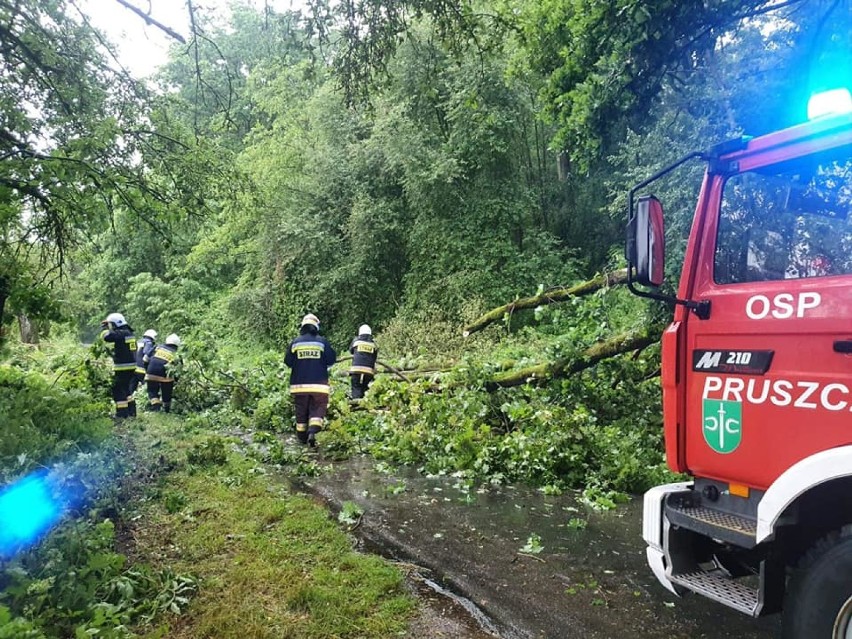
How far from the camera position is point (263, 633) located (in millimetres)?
3129

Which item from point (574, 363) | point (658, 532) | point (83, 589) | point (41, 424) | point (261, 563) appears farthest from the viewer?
point (574, 363)

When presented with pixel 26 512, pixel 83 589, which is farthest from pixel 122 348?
pixel 83 589

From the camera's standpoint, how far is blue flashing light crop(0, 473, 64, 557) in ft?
11.4

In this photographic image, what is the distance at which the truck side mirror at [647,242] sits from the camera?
274 centimetres

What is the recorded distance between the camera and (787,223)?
107 inches

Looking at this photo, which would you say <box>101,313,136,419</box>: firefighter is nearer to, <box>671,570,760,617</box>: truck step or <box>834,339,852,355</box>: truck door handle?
<box>671,570,760,617</box>: truck step

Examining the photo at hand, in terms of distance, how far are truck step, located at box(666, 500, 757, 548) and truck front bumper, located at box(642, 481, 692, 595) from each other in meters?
0.05

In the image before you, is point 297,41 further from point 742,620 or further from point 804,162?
point 742,620

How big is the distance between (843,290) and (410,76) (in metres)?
16.6

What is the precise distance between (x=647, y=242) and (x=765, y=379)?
2.57 ft

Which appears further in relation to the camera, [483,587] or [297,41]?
[297,41]

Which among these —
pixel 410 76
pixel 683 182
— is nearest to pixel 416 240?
pixel 410 76

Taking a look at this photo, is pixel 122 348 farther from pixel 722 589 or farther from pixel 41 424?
pixel 722 589

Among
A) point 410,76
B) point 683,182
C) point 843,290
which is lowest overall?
point 843,290
